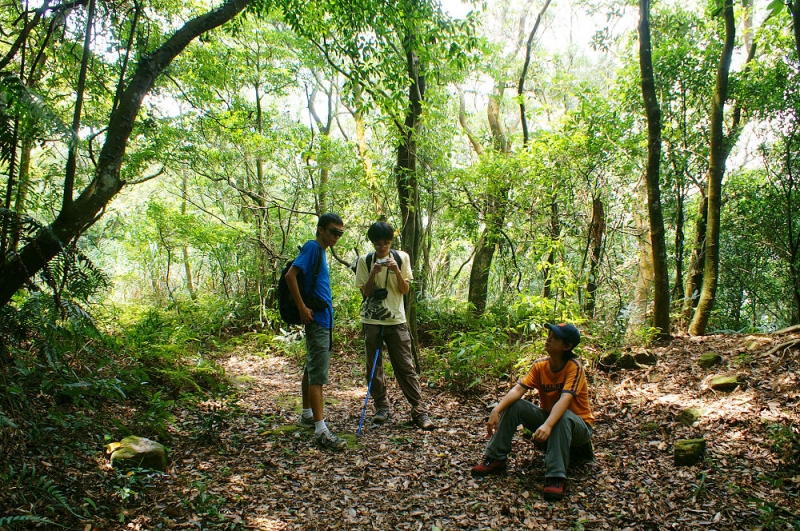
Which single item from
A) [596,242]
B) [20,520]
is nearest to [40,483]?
[20,520]

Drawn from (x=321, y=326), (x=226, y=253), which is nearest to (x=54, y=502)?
(x=321, y=326)

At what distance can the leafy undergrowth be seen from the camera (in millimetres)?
2818

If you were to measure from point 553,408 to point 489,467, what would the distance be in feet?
2.25

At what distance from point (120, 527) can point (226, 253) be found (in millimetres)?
9435

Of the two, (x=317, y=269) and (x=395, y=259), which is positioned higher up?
(x=395, y=259)

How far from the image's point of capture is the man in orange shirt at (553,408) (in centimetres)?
342

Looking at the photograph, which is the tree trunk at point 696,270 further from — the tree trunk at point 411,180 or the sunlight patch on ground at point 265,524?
the sunlight patch on ground at point 265,524

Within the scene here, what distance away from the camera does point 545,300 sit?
18.8 feet

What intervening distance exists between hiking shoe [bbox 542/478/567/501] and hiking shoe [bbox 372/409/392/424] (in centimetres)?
189

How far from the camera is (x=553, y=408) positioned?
11.3ft

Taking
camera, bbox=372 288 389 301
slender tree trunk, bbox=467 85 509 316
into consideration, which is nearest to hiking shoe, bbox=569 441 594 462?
camera, bbox=372 288 389 301

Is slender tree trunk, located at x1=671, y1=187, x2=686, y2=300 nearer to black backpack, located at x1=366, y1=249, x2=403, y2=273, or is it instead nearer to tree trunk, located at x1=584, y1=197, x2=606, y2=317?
tree trunk, located at x1=584, y1=197, x2=606, y2=317

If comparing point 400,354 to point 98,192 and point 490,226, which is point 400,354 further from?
point 490,226

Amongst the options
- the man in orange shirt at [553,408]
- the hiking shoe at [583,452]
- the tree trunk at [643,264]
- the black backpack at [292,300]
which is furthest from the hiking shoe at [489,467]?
the tree trunk at [643,264]
